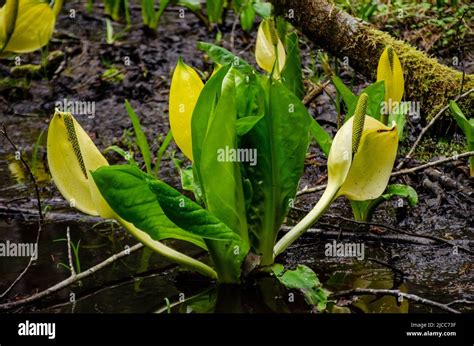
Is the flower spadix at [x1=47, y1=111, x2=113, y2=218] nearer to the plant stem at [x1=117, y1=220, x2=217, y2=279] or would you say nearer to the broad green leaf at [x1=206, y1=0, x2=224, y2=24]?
the plant stem at [x1=117, y1=220, x2=217, y2=279]

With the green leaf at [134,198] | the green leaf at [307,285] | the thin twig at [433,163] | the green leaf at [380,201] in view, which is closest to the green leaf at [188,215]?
the green leaf at [134,198]

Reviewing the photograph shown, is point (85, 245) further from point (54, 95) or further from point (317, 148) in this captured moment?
point (54, 95)

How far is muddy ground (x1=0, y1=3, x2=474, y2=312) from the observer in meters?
2.16

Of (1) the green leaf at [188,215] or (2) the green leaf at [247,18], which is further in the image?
(2) the green leaf at [247,18]

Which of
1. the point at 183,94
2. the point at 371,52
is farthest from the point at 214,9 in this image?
the point at 183,94

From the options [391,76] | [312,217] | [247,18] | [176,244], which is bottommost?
[176,244]

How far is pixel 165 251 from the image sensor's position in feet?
6.95

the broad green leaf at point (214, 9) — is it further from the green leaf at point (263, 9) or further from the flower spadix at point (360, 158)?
the flower spadix at point (360, 158)

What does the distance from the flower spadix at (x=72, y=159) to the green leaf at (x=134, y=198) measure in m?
0.12

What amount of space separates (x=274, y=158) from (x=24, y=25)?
181cm

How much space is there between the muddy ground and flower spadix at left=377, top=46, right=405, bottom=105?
0.42 m

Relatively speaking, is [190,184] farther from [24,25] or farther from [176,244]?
[24,25]

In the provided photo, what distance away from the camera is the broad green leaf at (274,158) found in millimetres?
2088

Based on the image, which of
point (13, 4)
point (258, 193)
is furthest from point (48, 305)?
point (13, 4)
